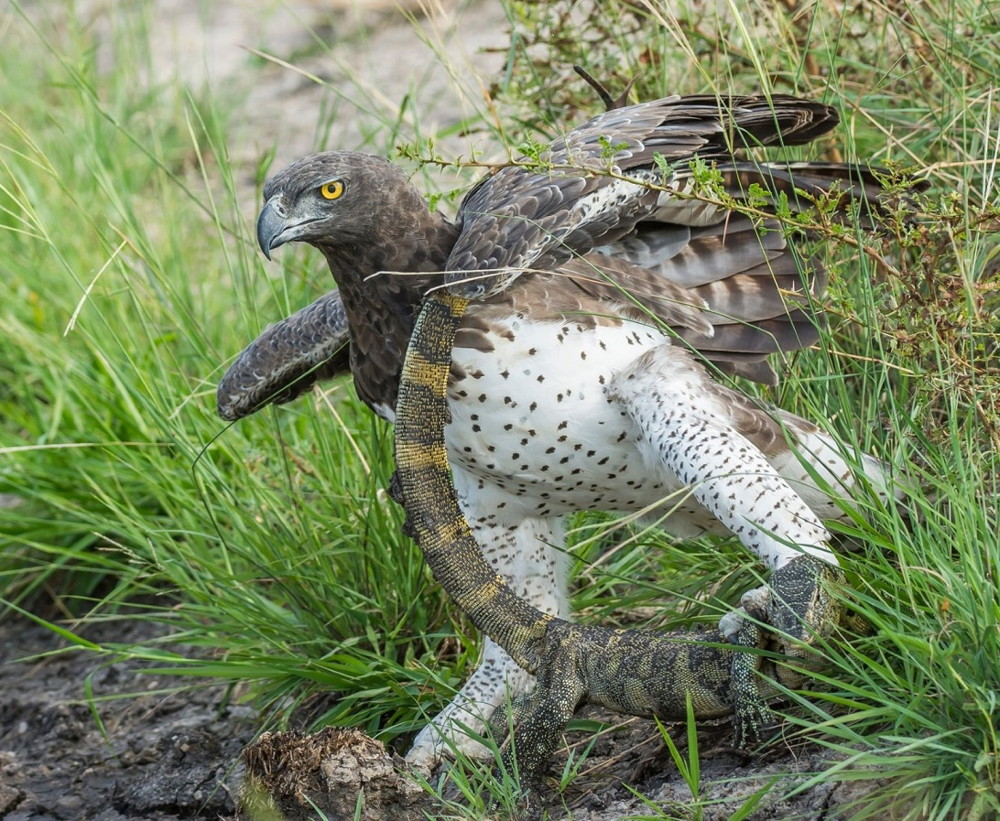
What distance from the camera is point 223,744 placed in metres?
4.13

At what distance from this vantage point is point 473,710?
147 inches

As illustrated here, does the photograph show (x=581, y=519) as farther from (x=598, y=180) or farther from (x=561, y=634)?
(x=598, y=180)

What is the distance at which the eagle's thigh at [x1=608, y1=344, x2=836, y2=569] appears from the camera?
309cm

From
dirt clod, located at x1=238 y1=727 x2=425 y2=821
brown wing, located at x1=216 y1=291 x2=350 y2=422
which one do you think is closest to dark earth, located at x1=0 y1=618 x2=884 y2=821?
dirt clod, located at x1=238 y1=727 x2=425 y2=821

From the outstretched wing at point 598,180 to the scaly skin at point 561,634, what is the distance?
17 centimetres

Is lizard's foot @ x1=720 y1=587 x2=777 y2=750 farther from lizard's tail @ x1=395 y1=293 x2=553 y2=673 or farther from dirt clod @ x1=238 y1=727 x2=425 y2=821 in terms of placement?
dirt clod @ x1=238 y1=727 x2=425 y2=821

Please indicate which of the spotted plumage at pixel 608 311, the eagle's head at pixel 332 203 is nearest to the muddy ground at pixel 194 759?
the spotted plumage at pixel 608 311

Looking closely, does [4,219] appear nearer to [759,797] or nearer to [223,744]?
[223,744]

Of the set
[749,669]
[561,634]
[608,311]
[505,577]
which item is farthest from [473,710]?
[608,311]

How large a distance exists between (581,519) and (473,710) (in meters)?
0.80

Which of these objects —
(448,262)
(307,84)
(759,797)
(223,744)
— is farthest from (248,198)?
(759,797)

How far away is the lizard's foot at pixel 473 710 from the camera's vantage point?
3.70 metres

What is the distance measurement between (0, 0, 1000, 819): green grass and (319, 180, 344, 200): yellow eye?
0.87ft

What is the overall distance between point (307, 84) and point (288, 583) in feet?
18.1
